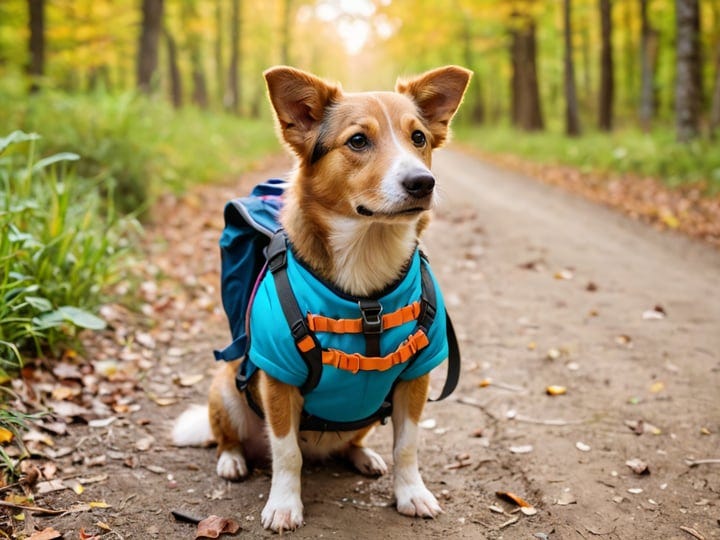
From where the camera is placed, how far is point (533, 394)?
438 cm

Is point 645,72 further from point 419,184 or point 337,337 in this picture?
point 337,337

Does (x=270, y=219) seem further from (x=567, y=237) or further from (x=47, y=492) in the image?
(x=567, y=237)

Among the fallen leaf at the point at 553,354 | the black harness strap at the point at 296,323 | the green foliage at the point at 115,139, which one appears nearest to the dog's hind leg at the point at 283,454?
the black harness strap at the point at 296,323

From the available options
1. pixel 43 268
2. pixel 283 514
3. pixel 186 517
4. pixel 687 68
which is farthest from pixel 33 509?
pixel 687 68

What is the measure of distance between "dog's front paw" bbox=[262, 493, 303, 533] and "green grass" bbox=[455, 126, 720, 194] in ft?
30.2

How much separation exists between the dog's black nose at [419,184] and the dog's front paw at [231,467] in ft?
5.87

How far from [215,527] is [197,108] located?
18.9 m

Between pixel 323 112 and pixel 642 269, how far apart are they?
520 cm

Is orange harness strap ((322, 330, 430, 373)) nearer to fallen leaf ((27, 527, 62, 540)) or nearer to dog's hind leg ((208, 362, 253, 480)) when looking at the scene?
dog's hind leg ((208, 362, 253, 480))

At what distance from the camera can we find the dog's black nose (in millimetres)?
2750

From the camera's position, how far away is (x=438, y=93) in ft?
11.0

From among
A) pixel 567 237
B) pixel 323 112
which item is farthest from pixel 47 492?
pixel 567 237

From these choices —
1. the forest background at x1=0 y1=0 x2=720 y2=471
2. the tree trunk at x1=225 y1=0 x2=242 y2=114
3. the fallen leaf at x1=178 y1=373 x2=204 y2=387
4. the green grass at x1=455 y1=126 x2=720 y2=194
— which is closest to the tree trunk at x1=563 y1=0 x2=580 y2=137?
the forest background at x1=0 y1=0 x2=720 y2=471

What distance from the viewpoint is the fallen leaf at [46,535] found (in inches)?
105
